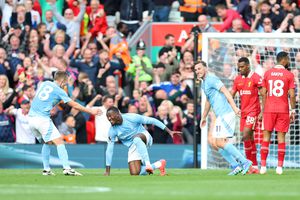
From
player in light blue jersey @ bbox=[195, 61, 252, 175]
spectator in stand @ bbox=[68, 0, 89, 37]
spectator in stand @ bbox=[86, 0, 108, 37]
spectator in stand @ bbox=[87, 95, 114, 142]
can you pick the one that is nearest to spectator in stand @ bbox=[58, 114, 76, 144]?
spectator in stand @ bbox=[87, 95, 114, 142]

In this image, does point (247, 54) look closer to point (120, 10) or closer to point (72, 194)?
point (120, 10)

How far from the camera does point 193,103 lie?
75.9 ft

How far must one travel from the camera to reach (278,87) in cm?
1778

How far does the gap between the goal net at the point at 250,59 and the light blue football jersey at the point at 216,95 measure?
3541 millimetres

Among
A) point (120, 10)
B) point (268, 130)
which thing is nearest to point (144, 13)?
point (120, 10)

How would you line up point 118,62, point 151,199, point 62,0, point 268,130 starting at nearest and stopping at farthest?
point 151,199 → point 268,130 → point 118,62 → point 62,0

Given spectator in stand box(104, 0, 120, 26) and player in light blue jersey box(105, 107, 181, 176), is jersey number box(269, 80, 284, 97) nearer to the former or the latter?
player in light blue jersey box(105, 107, 181, 176)

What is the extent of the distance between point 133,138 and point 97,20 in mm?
9165

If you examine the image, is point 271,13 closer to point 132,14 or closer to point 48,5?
point 132,14

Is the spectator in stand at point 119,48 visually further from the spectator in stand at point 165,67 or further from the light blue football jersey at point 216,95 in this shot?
the light blue football jersey at point 216,95

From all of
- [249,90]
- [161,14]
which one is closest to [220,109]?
[249,90]

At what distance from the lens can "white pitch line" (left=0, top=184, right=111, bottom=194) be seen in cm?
1280

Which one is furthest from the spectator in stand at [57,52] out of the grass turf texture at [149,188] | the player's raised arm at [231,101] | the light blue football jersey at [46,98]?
the grass turf texture at [149,188]

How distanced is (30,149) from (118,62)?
3.70 meters
